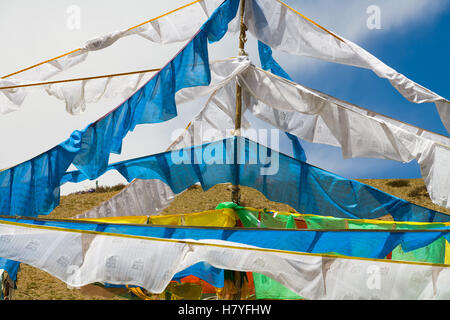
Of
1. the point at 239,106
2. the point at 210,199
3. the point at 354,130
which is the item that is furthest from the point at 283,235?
the point at 210,199

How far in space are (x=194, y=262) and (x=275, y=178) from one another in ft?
13.2

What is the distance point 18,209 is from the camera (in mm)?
7078

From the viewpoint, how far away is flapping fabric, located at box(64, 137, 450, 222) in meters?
8.63

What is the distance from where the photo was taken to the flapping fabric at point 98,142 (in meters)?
6.98

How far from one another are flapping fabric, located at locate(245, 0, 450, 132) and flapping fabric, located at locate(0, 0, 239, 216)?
2.02 m

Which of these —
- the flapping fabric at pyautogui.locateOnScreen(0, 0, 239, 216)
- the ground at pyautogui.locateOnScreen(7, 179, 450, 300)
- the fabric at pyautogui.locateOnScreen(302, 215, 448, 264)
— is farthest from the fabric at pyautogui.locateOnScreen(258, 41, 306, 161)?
the ground at pyautogui.locateOnScreen(7, 179, 450, 300)

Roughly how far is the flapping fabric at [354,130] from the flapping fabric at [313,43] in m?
0.55

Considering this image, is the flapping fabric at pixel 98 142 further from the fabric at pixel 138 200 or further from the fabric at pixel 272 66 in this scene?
the fabric at pixel 272 66

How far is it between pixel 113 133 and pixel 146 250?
2.39 meters

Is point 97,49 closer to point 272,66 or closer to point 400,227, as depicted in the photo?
point 272,66

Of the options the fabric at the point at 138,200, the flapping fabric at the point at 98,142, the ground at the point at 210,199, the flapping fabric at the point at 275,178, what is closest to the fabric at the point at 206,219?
the flapping fabric at the point at 275,178

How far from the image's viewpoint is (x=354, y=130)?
8227 mm

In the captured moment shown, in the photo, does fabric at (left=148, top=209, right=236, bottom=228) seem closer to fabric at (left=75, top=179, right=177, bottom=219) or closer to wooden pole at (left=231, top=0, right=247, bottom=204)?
wooden pole at (left=231, top=0, right=247, bottom=204)
